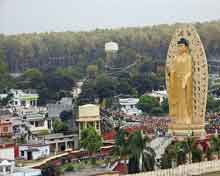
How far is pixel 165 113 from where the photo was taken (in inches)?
1203

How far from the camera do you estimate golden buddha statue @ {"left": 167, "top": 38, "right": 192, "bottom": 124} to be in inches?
854

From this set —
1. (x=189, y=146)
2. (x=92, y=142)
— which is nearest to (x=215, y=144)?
(x=189, y=146)

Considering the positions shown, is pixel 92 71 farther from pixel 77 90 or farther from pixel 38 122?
pixel 38 122

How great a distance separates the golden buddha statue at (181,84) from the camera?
2170 centimetres

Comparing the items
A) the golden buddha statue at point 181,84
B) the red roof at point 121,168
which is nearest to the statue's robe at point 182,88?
the golden buddha statue at point 181,84

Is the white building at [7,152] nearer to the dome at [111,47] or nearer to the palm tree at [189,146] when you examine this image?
the palm tree at [189,146]

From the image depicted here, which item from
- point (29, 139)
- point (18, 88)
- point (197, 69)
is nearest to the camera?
point (197, 69)

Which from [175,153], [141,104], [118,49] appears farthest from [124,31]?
[175,153]

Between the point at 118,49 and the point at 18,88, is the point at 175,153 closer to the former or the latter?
the point at 18,88

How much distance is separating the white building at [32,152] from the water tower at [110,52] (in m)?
25.8

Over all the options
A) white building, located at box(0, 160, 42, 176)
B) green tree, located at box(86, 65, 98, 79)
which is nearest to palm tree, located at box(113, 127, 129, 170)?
white building, located at box(0, 160, 42, 176)

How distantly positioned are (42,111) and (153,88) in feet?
30.0

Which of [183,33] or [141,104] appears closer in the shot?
[183,33]

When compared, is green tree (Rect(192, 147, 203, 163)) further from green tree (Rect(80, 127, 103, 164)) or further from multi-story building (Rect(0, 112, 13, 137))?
multi-story building (Rect(0, 112, 13, 137))
